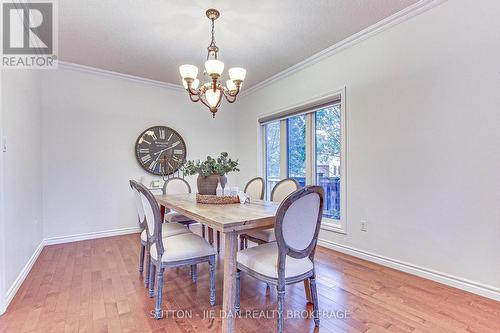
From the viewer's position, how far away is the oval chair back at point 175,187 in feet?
11.3

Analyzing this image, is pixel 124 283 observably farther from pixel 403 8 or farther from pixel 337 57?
pixel 403 8

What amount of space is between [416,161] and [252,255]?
1868mm

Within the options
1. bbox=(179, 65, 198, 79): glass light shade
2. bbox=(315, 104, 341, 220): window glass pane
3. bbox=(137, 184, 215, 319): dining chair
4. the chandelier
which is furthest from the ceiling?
bbox=(137, 184, 215, 319): dining chair

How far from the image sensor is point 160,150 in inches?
173

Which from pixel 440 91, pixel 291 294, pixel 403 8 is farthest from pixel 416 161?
pixel 291 294

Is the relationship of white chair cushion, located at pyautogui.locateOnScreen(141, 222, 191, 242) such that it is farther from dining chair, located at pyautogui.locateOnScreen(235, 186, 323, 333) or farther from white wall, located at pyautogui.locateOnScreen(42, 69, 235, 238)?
white wall, located at pyautogui.locateOnScreen(42, 69, 235, 238)

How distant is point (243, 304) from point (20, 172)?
243 cm

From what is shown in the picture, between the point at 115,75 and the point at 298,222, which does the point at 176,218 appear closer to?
the point at 298,222

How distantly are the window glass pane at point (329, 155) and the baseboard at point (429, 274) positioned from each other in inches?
21.1

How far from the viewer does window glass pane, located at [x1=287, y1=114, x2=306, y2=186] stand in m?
3.84

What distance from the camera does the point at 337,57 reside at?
3.19 m

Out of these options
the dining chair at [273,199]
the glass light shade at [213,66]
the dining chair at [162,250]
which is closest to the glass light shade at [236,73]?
the glass light shade at [213,66]
